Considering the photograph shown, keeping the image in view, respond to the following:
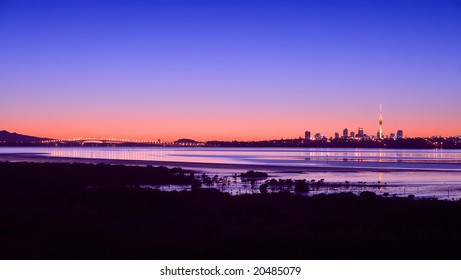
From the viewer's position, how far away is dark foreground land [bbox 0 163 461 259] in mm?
9828

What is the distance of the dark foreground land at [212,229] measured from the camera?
9.83 metres

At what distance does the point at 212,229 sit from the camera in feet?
44.2

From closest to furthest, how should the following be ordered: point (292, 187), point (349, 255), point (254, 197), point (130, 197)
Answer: point (349, 255) < point (130, 197) < point (254, 197) < point (292, 187)

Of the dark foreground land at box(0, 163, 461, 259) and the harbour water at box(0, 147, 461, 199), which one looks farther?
the harbour water at box(0, 147, 461, 199)

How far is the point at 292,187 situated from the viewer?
104ft

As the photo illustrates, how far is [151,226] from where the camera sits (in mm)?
14625

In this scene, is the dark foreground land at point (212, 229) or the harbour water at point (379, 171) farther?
the harbour water at point (379, 171)

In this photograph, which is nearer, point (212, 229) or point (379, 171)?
point (212, 229)
